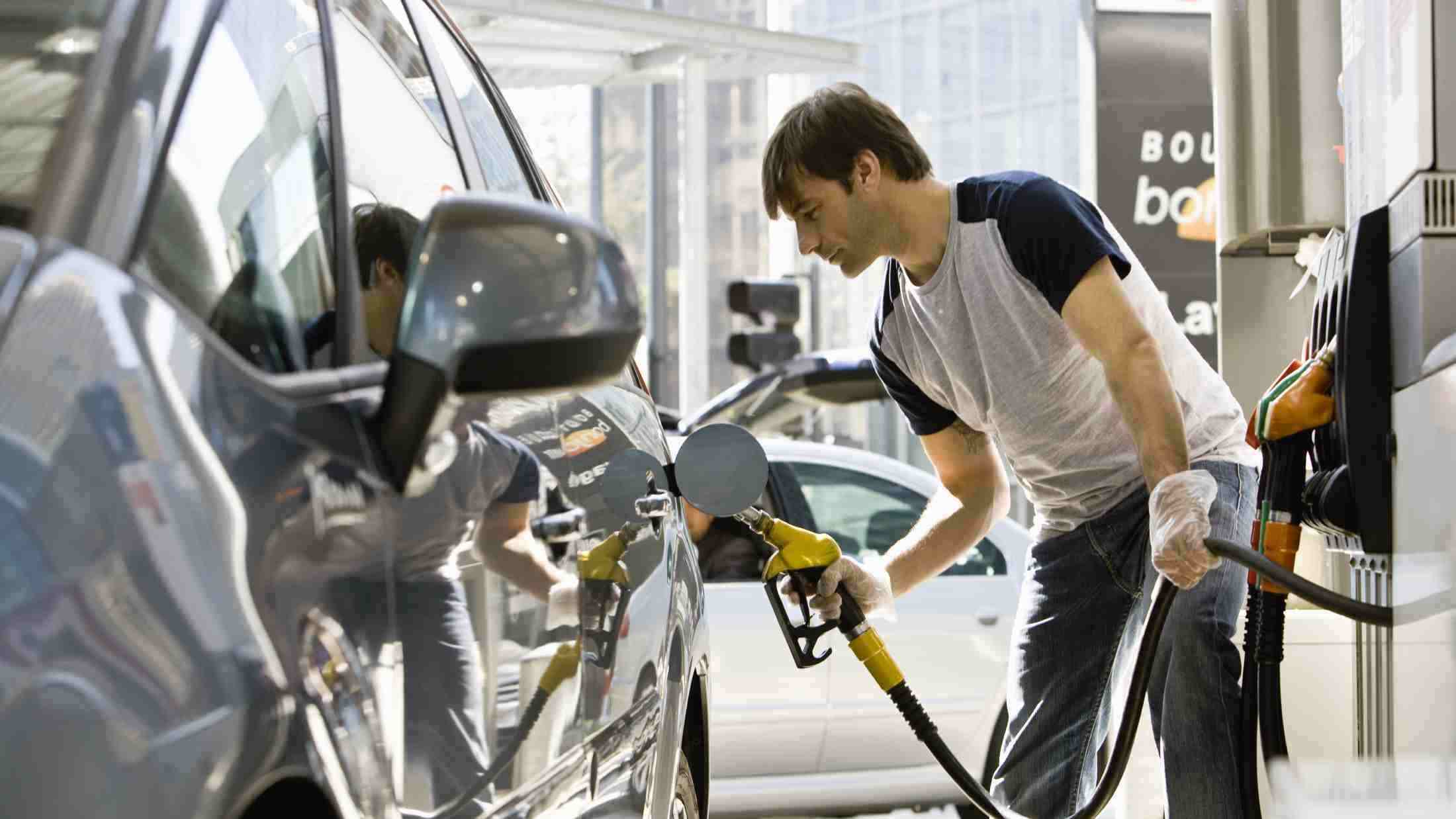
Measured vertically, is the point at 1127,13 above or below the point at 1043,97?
below

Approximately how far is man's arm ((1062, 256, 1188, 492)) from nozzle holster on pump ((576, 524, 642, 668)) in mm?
1047

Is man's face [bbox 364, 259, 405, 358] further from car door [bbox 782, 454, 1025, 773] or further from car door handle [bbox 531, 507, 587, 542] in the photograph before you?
car door [bbox 782, 454, 1025, 773]

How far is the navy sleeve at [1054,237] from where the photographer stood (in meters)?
3.27

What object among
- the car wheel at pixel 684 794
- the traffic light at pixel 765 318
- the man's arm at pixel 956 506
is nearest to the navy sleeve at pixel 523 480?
the car wheel at pixel 684 794

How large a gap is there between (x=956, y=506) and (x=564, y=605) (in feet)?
6.05

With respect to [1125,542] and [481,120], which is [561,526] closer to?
[481,120]

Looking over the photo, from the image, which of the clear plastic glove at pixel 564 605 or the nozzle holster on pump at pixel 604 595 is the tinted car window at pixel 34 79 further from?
the nozzle holster on pump at pixel 604 595

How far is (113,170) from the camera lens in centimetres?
147

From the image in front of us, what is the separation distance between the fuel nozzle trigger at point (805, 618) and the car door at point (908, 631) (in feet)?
11.9

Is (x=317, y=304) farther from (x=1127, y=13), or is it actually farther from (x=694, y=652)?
(x=1127, y=13)

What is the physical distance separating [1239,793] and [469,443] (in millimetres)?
1862

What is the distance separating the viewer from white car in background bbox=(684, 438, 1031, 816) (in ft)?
23.4

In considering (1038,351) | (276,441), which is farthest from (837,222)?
(276,441)

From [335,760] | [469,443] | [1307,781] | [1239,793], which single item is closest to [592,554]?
[469,443]
